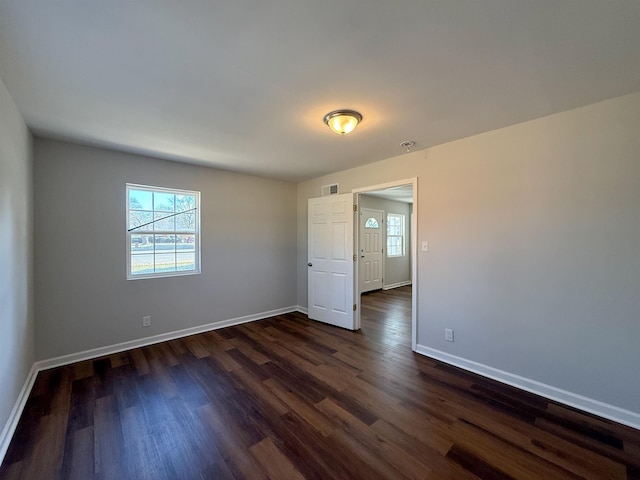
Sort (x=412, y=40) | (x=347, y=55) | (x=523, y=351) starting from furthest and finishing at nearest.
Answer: (x=523, y=351), (x=347, y=55), (x=412, y=40)

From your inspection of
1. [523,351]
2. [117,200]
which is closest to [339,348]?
[523,351]

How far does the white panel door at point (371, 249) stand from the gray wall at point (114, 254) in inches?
113

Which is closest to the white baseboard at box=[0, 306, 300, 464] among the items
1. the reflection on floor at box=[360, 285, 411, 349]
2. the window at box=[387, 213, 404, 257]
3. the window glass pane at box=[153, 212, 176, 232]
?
the window glass pane at box=[153, 212, 176, 232]

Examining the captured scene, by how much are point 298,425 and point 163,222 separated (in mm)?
3026

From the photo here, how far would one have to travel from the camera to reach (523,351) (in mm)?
2398

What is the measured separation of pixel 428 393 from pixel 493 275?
1286 millimetres

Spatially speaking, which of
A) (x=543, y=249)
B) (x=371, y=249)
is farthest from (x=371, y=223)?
(x=543, y=249)

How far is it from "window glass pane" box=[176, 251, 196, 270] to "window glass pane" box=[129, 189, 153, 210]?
741mm

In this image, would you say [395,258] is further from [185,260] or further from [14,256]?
[14,256]

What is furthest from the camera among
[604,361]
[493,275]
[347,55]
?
[493,275]

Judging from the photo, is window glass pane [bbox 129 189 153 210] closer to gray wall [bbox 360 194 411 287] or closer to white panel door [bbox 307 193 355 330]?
white panel door [bbox 307 193 355 330]

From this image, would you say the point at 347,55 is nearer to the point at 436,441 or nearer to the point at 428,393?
the point at 436,441

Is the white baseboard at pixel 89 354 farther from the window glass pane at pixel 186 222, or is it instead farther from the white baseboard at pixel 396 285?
the white baseboard at pixel 396 285

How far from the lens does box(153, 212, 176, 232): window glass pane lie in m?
3.50
